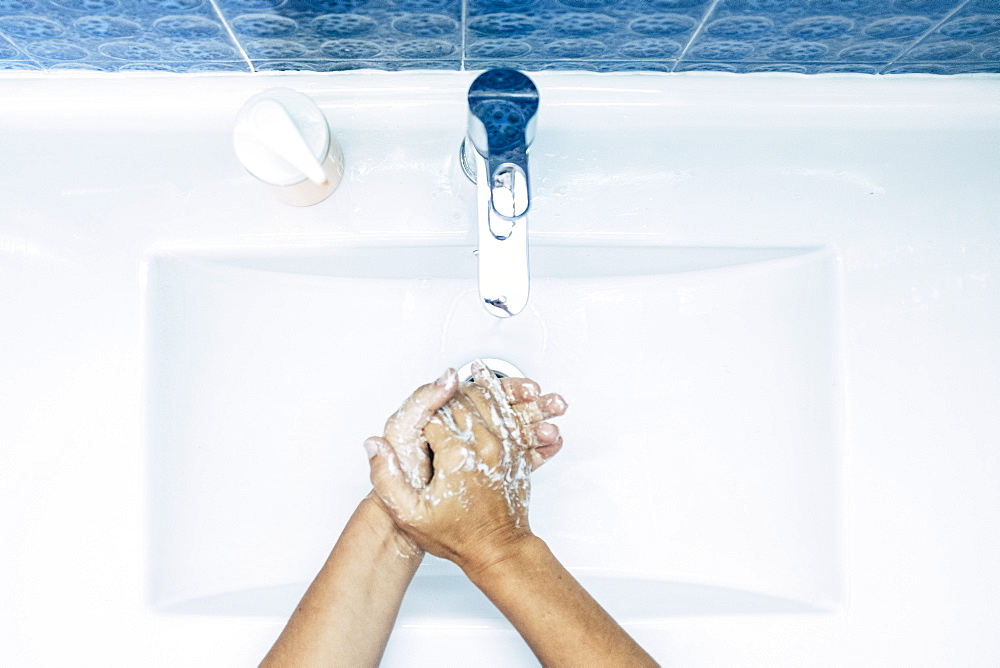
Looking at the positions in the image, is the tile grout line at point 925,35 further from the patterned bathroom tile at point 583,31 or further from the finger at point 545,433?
the finger at point 545,433

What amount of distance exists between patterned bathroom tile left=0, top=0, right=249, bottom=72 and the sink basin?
16cm

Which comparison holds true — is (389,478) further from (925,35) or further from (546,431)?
(925,35)

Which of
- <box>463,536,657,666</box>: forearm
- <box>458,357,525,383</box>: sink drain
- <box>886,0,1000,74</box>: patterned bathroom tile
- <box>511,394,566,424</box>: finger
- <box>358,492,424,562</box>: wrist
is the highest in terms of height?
<box>886,0,1000,74</box>: patterned bathroom tile

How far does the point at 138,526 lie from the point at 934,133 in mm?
785

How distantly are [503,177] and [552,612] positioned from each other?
35 centimetres

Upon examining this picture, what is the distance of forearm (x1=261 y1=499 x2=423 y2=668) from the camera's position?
1.69 feet

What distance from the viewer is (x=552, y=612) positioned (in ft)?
1.68

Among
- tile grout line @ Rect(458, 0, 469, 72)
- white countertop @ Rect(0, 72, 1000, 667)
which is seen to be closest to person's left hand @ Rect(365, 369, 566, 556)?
white countertop @ Rect(0, 72, 1000, 667)

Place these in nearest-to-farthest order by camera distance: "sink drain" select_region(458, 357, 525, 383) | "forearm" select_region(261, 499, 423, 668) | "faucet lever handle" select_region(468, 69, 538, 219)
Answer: "faucet lever handle" select_region(468, 69, 538, 219), "forearm" select_region(261, 499, 423, 668), "sink drain" select_region(458, 357, 525, 383)

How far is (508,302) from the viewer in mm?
477

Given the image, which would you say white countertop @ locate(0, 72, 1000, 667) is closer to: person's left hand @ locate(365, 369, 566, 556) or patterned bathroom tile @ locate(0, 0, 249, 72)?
patterned bathroom tile @ locate(0, 0, 249, 72)

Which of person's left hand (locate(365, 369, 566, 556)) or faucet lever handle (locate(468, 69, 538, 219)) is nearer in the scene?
faucet lever handle (locate(468, 69, 538, 219))

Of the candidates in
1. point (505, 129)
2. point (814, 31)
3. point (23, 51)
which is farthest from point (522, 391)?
point (23, 51)

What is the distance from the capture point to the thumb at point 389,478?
20.9 inches
